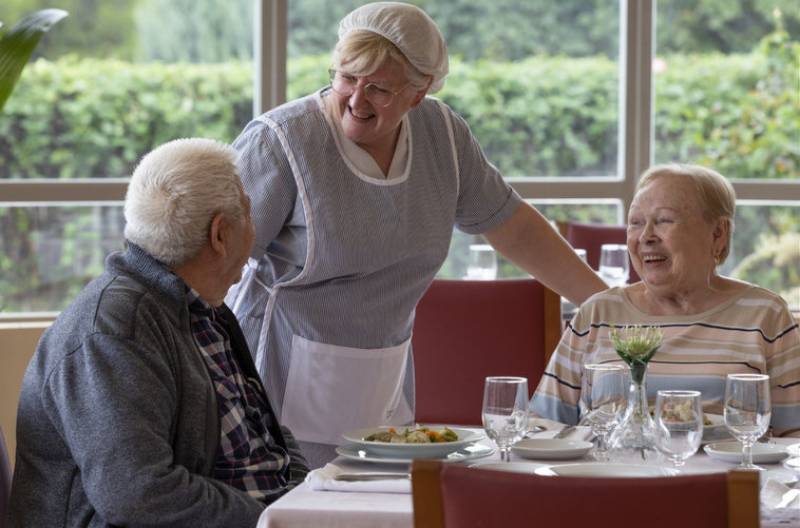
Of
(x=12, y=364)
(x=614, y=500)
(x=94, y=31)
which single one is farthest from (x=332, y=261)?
(x=94, y=31)

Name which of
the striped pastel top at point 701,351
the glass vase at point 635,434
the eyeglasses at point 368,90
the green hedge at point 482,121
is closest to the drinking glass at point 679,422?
the glass vase at point 635,434

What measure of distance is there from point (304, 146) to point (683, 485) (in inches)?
54.5

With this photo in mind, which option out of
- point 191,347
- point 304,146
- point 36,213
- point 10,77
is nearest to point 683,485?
point 191,347

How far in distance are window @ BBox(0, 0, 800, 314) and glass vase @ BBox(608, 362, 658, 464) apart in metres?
3.08

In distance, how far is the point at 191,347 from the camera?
2.09 meters

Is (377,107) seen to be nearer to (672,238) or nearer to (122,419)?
(672,238)

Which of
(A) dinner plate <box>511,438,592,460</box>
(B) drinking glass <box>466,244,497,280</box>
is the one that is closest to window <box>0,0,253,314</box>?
(B) drinking glass <box>466,244,497,280</box>

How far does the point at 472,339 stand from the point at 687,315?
2.49ft

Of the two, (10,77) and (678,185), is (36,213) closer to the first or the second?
(10,77)

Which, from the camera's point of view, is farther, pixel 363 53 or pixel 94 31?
pixel 94 31

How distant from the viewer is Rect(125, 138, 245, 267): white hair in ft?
6.88

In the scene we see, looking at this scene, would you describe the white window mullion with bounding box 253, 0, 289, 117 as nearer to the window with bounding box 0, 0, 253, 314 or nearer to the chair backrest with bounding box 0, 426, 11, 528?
the window with bounding box 0, 0, 253, 314

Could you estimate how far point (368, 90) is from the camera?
252 cm

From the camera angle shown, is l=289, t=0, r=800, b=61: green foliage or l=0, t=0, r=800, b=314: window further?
l=289, t=0, r=800, b=61: green foliage
